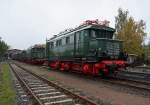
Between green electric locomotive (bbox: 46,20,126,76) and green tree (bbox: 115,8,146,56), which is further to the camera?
green tree (bbox: 115,8,146,56)

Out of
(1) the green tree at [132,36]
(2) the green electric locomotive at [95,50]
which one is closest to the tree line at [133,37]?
(1) the green tree at [132,36]

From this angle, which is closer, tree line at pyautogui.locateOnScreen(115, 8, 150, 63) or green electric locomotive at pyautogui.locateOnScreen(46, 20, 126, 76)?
green electric locomotive at pyautogui.locateOnScreen(46, 20, 126, 76)

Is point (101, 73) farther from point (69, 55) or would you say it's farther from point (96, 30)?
point (69, 55)

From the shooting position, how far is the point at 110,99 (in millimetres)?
10172

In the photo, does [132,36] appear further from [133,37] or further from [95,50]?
[95,50]

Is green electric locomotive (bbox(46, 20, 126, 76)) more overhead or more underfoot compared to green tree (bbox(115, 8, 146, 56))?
more underfoot

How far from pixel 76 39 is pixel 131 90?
8551mm

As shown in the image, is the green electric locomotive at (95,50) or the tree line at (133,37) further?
the tree line at (133,37)

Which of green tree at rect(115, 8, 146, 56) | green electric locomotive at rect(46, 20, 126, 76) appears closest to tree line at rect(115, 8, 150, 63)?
green tree at rect(115, 8, 146, 56)

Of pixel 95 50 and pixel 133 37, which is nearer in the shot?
pixel 95 50

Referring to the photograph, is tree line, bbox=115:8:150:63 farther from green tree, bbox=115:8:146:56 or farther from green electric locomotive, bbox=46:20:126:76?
Answer: green electric locomotive, bbox=46:20:126:76

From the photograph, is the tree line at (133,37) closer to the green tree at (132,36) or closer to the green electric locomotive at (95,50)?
the green tree at (132,36)

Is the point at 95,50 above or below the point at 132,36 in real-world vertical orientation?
below

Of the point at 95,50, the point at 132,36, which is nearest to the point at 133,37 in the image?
the point at 132,36
